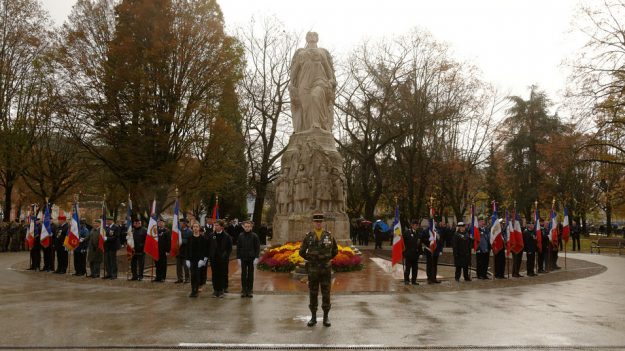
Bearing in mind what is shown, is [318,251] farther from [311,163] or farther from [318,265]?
[311,163]

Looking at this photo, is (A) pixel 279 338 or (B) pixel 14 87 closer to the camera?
(A) pixel 279 338

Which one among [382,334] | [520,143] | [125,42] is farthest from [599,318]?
[520,143]

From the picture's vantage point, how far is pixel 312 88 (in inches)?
824

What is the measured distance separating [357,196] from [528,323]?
36.4 metres

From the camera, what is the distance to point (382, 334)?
8.03m

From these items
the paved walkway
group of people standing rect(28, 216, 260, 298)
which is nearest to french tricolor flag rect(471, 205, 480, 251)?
the paved walkway

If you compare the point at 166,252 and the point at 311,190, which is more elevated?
the point at 311,190

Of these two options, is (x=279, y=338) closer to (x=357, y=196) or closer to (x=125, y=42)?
(x=125, y=42)

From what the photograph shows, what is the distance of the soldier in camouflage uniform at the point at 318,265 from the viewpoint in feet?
29.0

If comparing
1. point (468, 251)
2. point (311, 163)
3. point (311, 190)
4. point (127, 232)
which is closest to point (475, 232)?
point (468, 251)

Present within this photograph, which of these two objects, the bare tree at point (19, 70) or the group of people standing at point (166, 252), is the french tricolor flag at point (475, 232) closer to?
the group of people standing at point (166, 252)

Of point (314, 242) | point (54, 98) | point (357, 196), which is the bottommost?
point (314, 242)

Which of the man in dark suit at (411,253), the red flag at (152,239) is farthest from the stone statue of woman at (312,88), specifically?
the red flag at (152,239)

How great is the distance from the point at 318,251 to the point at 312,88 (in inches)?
498
